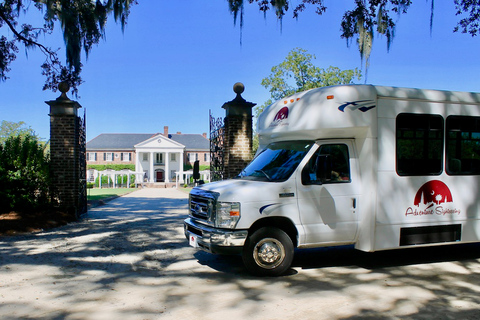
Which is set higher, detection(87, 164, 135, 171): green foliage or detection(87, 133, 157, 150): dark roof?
detection(87, 133, 157, 150): dark roof

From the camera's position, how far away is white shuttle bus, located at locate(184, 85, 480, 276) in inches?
231

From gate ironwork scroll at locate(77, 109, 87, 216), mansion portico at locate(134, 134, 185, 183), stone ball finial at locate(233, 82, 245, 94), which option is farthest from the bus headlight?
mansion portico at locate(134, 134, 185, 183)

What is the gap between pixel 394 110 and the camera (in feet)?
20.9

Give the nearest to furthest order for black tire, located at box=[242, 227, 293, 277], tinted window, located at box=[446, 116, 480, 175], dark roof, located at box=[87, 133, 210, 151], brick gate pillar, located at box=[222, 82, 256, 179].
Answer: black tire, located at box=[242, 227, 293, 277] < tinted window, located at box=[446, 116, 480, 175] < brick gate pillar, located at box=[222, 82, 256, 179] < dark roof, located at box=[87, 133, 210, 151]

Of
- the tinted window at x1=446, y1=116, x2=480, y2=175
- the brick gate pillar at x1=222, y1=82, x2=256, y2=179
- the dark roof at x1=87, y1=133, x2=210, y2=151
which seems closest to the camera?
the tinted window at x1=446, y1=116, x2=480, y2=175

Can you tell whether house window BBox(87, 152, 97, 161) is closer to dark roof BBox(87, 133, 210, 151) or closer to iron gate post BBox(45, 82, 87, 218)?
dark roof BBox(87, 133, 210, 151)

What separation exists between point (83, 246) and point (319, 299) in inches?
211

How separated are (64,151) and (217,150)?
4.54m

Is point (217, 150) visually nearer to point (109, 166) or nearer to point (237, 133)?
point (237, 133)

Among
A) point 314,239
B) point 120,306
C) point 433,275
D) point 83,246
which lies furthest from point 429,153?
point 83,246

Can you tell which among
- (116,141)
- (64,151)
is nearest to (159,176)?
(116,141)

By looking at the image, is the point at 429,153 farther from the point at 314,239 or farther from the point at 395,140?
the point at 314,239

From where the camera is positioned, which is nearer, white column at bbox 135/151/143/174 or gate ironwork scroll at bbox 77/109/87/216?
gate ironwork scroll at bbox 77/109/87/216

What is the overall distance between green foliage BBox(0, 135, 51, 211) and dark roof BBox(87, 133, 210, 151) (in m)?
66.1
